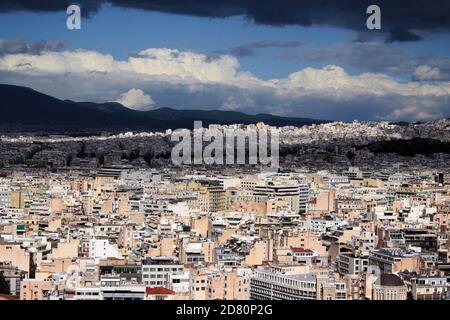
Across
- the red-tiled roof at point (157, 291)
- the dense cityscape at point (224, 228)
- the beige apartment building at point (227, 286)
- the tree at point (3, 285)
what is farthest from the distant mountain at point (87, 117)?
the red-tiled roof at point (157, 291)

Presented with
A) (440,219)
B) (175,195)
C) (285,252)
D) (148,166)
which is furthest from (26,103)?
(285,252)

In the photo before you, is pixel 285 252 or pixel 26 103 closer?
pixel 285 252

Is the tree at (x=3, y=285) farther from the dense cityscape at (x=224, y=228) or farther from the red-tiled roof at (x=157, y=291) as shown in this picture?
the red-tiled roof at (x=157, y=291)

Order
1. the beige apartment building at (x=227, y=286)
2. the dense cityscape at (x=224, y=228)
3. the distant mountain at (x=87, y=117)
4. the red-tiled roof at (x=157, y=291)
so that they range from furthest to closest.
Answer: the distant mountain at (x=87, y=117), the dense cityscape at (x=224, y=228), the beige apartment building at (x=227, y=286), the red-tiled roof at (x=157, y=291)

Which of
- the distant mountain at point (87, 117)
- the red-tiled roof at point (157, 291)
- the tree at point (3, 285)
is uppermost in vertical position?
the distant mountain at point (87, 117)

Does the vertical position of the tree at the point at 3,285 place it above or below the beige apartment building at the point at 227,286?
below

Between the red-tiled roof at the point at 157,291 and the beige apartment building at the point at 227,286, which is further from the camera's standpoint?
the beige apartment building at the point at 227,286
